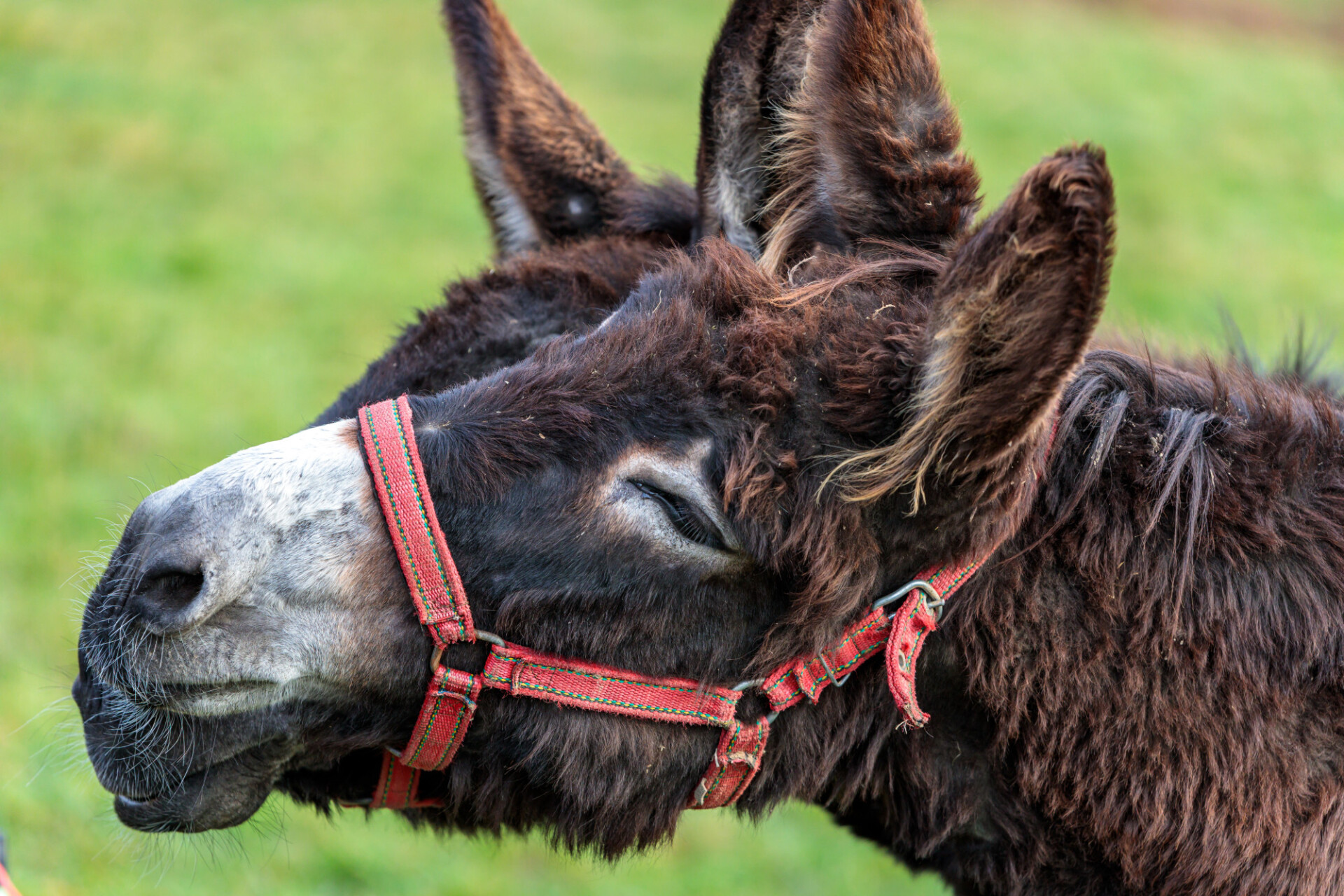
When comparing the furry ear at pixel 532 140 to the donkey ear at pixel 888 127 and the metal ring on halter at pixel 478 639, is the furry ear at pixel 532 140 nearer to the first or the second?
the donkey ear at pixel 888 127

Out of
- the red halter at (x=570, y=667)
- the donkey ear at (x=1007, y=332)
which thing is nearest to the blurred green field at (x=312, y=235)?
the red halter at (x=570, y=667)

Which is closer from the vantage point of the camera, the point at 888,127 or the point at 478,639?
the point at 478,639

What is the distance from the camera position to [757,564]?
1948mm

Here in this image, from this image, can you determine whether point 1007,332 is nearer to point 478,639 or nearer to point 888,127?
point 888,127

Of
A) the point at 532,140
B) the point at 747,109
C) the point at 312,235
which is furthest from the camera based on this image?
the point at 312,235

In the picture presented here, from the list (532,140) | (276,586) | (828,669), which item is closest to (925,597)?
(828,669)

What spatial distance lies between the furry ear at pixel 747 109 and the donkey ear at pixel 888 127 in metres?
0.22

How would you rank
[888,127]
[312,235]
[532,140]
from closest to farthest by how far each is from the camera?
1. [888,127]
2. [532,140]
3. [312,235]

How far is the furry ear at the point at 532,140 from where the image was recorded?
313cm

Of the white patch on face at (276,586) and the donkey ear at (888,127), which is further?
the donkey ear at (888,127)

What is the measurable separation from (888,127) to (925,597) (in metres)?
0.93

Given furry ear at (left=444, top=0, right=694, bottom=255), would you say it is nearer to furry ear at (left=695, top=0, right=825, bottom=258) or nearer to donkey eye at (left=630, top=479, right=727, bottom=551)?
furry ear at (left=695, top=0, right=825, bottom=258)

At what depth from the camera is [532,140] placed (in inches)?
124

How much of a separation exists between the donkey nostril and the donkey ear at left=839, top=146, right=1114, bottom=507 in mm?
1137
